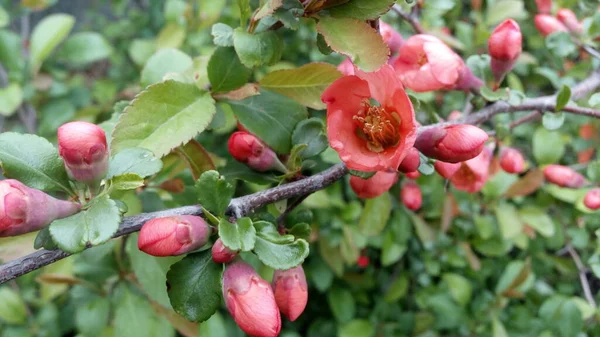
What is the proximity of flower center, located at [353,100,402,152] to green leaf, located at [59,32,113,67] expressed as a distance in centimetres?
136

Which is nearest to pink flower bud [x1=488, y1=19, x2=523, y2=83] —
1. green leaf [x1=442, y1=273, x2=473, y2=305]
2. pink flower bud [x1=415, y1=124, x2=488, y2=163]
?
pink flower bud [x1=415, y1=124, x2=488, y2=163]

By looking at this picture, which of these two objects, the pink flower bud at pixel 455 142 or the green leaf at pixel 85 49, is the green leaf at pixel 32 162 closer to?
the pink flower bud at pixel 455 142

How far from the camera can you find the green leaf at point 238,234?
2.12ft

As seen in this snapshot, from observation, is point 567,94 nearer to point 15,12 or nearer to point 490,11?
point 490,11

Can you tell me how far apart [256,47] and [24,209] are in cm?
39

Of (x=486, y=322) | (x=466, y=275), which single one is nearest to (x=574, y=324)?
(x=486, y=322)

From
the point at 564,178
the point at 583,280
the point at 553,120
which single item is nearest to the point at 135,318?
the point at 553,120

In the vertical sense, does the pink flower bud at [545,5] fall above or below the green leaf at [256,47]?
below

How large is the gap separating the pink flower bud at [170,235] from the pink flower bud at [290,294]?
156 millimetres

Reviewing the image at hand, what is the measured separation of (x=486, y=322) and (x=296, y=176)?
109 cm

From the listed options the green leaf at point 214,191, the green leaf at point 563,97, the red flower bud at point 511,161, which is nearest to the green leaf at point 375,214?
the red flower bud at point 511,161

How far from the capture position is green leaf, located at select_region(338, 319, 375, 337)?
5.56 feet

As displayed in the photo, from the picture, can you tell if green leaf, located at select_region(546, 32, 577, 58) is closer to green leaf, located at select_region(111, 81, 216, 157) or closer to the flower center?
the flower center

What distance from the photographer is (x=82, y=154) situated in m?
0.65
